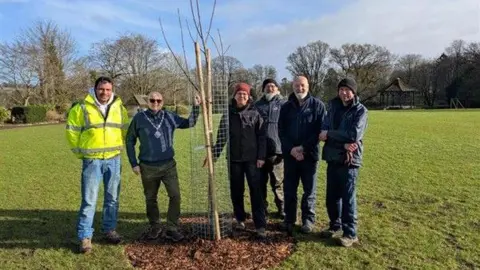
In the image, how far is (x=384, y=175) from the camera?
906 centimetres

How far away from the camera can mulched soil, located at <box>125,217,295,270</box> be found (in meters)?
4.38

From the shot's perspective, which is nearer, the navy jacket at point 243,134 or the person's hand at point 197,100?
the person's hand at point 197,100

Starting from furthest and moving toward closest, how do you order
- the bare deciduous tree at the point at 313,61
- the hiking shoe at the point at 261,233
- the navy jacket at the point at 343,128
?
the bare deciduous tree at the point at 313,61 < the hiking shoe at the point at 261,233 < the navy jacket at the point at 343,128

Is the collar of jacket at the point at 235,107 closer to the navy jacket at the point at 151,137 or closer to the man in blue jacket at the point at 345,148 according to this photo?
the navy jacket at the point at 151,137

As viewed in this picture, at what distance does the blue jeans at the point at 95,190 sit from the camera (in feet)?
15.7

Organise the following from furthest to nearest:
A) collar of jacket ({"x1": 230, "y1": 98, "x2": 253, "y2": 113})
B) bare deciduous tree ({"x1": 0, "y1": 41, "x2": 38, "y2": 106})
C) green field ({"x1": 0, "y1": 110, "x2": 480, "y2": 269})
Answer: bare deciduous tree ({"x1": 0, "y1": 41, "x2": 38, "y2": 106}) < collar of jacket ({"x1": 230, "y1": 98, "x2": 253, "y2": 113}) < green field ({"x1": 0, "y1": 110, "x2": 480, "y2": 269})

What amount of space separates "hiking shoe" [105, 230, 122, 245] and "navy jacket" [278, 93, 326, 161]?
2462 mm

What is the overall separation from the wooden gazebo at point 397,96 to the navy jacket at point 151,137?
5977 centimetres

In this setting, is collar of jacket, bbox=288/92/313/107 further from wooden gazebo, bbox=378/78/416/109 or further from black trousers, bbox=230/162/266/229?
wooden gazebo, bbox=378/78/416/109

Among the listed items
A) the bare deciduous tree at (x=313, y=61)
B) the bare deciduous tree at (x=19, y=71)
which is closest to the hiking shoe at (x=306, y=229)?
the bare deciduous tree at (x=19, y=71)

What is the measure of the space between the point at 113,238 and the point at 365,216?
366 centimetres

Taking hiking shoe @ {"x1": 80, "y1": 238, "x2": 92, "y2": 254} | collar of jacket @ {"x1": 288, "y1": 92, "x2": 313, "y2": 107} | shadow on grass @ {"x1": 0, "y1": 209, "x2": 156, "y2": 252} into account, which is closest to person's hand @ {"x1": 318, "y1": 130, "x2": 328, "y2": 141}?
collar of jacket @ {"x1": 288, "y1": 92, "x2": 313, "y2": 107}

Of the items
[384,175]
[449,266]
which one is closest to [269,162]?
[449,266]

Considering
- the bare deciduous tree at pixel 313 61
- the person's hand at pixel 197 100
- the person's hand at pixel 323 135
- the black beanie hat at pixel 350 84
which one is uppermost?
the bare deciduous tree at pixel 313 61
